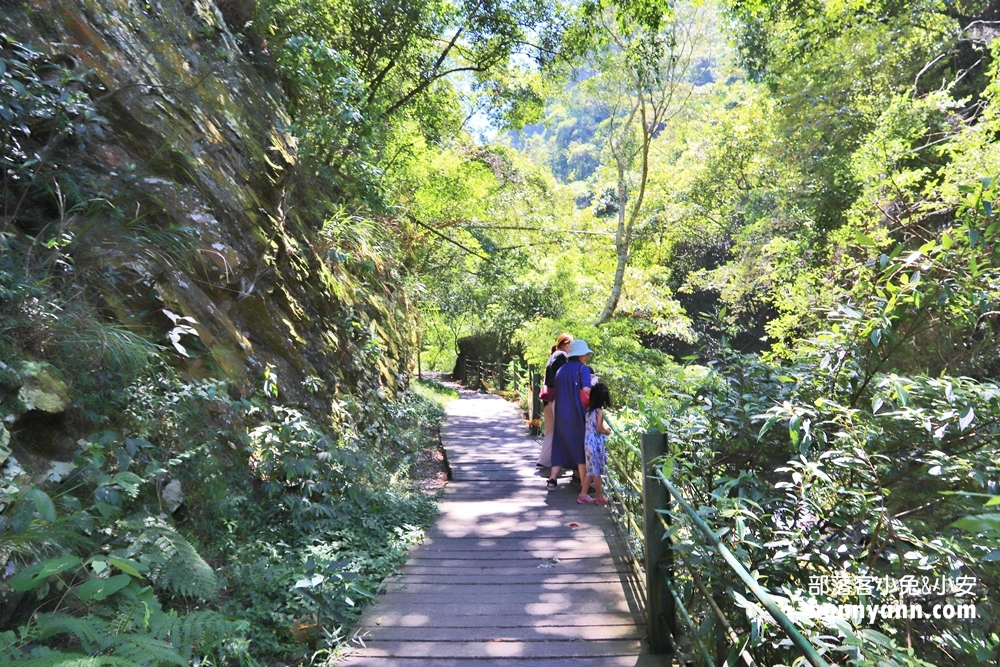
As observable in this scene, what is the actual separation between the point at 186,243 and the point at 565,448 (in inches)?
165

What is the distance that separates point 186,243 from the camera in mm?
5340

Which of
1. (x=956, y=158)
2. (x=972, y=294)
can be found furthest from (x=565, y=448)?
(x=956, y=158)

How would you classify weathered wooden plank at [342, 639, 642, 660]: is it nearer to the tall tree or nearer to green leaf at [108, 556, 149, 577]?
green leaf at [108, 556, 149, 577]

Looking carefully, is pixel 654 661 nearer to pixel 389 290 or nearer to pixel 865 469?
pixel 865 469

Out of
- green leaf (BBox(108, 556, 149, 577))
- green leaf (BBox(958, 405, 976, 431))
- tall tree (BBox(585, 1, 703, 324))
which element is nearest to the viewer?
green leaf (BBox(958, 405, 976, 431))

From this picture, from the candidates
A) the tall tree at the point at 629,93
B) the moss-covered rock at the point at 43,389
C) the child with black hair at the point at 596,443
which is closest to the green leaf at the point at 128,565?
the moss-covered rock at the point at 43,389

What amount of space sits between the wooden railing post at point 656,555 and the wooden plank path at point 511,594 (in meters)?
0.14

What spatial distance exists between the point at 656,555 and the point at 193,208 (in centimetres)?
489

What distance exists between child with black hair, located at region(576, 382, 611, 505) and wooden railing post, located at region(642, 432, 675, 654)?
240 cm

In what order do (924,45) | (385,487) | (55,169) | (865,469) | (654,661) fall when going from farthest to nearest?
(924,45) < (385,487) < (55,169) < (654,661) < (865,469)

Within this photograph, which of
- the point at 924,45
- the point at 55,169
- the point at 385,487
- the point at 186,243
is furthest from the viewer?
the point at 924,45

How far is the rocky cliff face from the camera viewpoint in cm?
475

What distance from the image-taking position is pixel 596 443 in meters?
6.36

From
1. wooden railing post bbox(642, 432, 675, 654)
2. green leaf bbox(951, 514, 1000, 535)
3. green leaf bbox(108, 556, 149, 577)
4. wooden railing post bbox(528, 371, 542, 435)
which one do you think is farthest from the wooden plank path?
wooden railing post bbox(528, 371, 542, 435)
